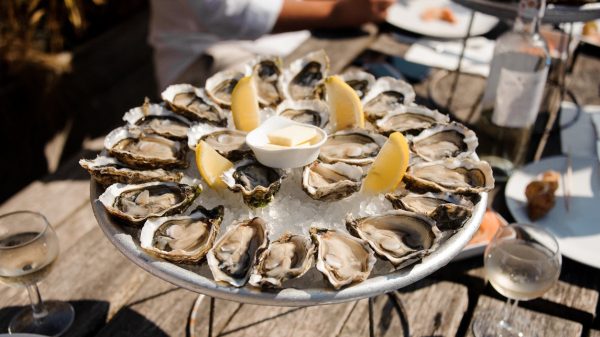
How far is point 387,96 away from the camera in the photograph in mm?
1364

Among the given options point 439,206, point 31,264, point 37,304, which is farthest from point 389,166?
point 37,304

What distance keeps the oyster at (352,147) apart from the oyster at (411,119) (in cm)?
6

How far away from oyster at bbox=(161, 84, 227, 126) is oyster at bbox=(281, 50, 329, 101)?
18 cm

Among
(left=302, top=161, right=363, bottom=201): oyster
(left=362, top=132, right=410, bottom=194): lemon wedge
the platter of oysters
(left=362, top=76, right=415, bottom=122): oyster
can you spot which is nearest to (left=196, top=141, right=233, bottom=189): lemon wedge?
the platter of oysters

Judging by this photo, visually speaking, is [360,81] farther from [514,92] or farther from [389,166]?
[514,92]

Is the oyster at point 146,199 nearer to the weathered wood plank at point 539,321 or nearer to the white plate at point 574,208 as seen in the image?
the weathered wood plank at point 539,321

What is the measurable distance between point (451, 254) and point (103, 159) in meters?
0.66

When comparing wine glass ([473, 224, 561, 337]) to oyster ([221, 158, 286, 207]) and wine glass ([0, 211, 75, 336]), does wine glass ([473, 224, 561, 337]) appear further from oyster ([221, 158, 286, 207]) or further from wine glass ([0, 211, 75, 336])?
wine glass ([0, 211, 75, 336])

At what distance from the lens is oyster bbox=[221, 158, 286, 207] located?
101cm

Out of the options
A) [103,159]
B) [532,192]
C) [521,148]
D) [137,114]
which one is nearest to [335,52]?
[521,148]

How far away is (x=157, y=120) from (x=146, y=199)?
10.4 inches

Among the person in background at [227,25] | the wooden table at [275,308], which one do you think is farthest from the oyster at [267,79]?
the person in background at [227,25]

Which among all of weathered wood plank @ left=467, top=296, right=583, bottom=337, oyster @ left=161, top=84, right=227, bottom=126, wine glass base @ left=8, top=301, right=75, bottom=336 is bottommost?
wine glass base @ left=8, top=301, right=75, bottom=336

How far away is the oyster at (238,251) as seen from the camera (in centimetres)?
90
